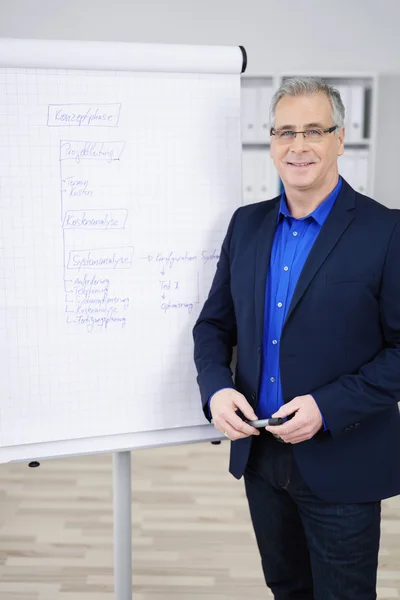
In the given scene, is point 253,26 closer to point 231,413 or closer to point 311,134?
point 311,134

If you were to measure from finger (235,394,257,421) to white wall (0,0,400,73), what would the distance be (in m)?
3.33

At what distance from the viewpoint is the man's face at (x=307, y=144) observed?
1209 millimetres

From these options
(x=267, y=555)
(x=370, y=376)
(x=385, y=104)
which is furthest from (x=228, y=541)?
(x=385, y=104)

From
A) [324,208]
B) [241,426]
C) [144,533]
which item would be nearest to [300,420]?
[241,426]

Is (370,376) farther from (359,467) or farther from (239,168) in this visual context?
(239,168)

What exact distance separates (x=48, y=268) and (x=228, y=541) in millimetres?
1491

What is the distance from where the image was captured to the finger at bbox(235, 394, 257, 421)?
124 centimetres

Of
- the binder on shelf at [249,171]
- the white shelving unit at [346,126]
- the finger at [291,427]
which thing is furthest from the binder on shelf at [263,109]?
the finger at [291,427]

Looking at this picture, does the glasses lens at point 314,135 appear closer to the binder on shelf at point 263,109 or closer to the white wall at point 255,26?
the binder on shelf at point 263,109

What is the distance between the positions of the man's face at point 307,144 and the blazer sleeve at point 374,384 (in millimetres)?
195

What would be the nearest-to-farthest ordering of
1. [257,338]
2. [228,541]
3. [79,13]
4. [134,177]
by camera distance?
1. [257,338]
2. [134,177]
3. [228,541]
4. [79,13]

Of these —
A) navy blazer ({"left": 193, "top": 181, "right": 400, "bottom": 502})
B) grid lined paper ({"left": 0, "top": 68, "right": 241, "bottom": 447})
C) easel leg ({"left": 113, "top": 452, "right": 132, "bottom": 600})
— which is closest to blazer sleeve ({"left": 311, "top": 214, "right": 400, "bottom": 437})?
navy blazer ({"left": 193, "top": 181, "right": 400, "bottom": 502})

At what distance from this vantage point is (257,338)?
1.29 metres

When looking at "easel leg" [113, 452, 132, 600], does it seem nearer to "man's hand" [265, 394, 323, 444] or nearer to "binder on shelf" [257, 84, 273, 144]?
"man's hand" [265, 394, 323, 444]
